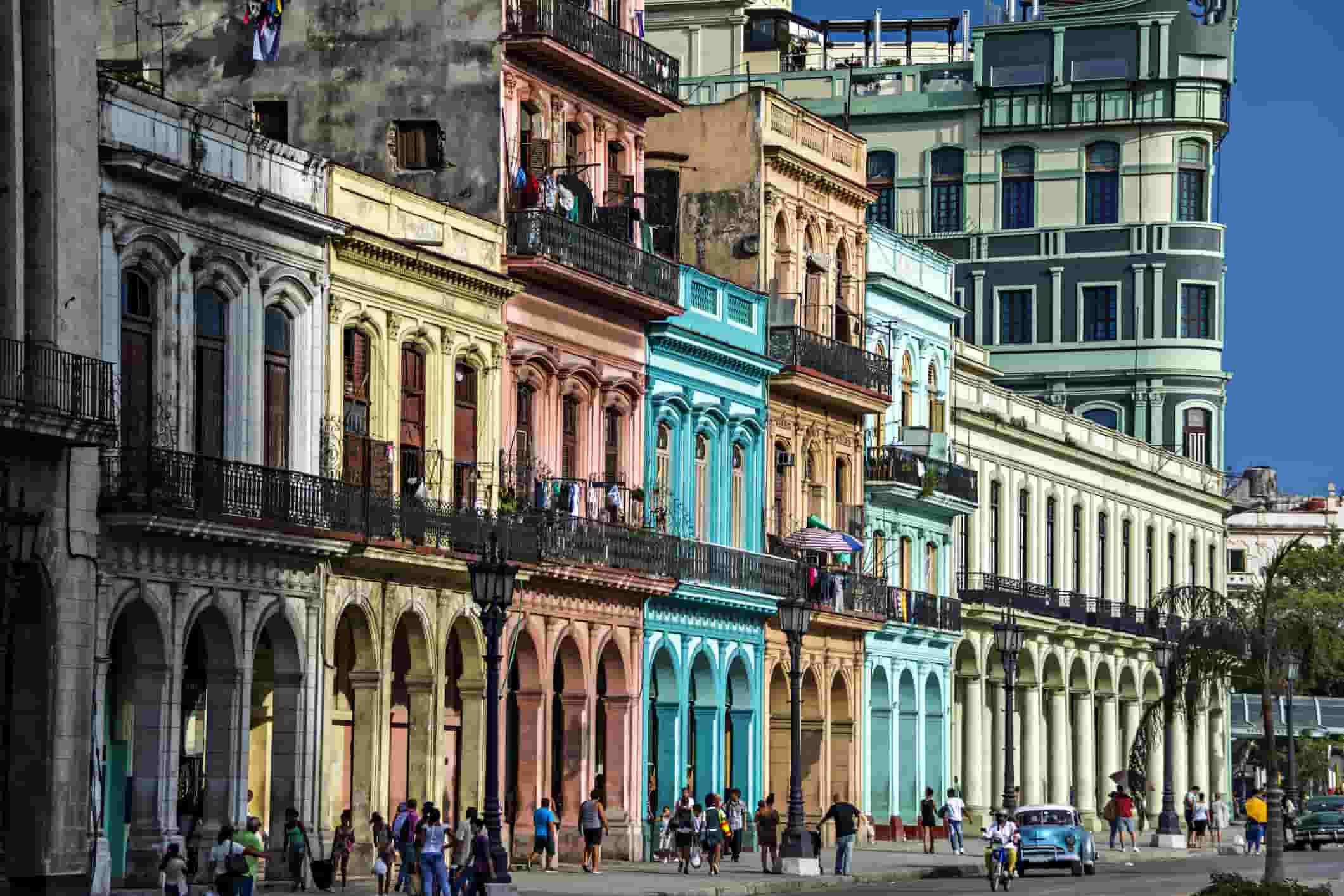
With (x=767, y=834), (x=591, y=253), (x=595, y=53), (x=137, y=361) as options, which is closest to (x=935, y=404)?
(x=595, y=53)

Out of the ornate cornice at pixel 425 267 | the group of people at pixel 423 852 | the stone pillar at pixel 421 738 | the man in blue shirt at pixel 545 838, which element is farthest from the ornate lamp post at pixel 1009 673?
the group of people at pixel 423 852

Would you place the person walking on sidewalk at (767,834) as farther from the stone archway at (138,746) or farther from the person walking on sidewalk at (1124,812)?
the person walking on sidewalk at (1124,812)

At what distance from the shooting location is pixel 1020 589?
76188 mm

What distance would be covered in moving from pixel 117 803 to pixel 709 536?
2026 centimetres

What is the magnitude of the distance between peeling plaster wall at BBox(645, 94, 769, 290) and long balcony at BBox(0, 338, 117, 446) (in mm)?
24981

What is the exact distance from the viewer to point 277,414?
41.9 meters

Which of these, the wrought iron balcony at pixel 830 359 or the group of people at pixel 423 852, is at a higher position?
the wrought iron balcony at pixel 830 359

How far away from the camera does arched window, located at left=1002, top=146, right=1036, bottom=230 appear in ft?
308

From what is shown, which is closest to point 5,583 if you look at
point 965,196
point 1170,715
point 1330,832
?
point 1170,715

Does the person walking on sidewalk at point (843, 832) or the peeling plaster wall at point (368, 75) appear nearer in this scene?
the peeling plaster wall at point (368, 75)

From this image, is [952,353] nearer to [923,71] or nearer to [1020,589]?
[1020,589]

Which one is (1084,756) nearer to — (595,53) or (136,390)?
(595,53)

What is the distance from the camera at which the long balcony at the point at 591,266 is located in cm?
4872

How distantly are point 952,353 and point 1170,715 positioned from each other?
1532cm
